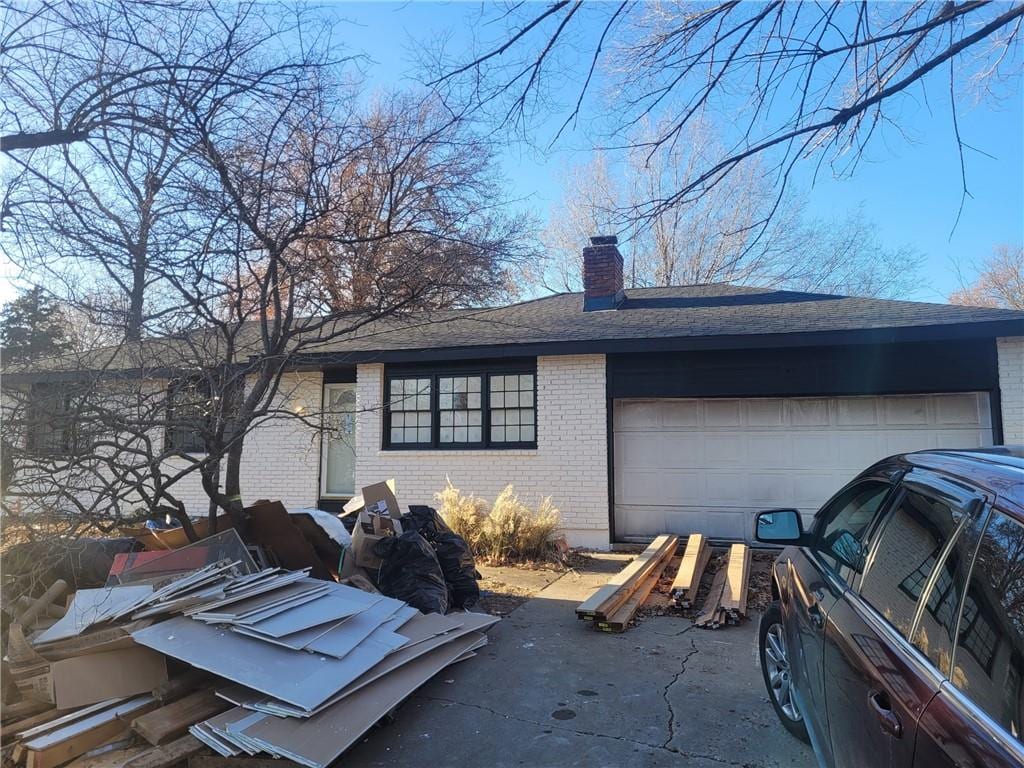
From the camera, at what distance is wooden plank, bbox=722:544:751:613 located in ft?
20.3

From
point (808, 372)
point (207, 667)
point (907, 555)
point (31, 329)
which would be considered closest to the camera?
point (907, 555)

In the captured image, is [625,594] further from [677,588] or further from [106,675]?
[106,675]

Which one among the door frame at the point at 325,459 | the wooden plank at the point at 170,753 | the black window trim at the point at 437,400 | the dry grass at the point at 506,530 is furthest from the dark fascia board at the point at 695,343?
the wooden plank at the point at 170,753

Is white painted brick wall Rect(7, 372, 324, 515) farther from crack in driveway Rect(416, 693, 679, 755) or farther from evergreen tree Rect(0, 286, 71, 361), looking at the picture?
crack in driveway Rect(416, 693, 679, 755)

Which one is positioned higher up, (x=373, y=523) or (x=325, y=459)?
(x=325, y=459)

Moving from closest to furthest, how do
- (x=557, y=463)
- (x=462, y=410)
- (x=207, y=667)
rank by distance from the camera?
1. (x=207, y=667)
2. (x=557, y=463)
3. (x=462, y=410)

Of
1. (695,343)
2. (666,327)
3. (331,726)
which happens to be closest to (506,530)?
(695,343)

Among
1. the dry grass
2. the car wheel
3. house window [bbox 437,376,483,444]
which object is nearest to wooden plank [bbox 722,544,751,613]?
the car wheel

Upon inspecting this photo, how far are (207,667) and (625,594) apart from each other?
393cm

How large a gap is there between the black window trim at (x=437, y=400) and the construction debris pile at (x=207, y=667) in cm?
541

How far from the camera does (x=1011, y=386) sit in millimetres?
8367

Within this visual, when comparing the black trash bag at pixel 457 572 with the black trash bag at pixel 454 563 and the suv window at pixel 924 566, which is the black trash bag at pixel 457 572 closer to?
the black trash bag at pixel 454 563

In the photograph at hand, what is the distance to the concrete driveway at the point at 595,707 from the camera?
3.63 metres

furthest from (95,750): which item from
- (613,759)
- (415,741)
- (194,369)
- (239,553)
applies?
(194,369)
